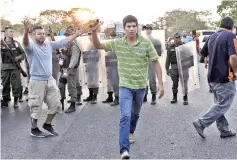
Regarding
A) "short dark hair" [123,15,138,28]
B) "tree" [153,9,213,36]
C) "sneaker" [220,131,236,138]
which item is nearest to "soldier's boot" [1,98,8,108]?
"short dark hair" [123,15,138,28]

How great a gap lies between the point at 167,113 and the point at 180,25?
2580 inches

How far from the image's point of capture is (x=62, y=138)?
19.3 feet

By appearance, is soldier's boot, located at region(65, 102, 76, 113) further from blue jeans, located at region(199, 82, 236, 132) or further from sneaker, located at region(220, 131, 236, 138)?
sneaker, located at region(220, 131, 236, 138)

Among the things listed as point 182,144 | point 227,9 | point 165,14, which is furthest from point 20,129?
point 165,14

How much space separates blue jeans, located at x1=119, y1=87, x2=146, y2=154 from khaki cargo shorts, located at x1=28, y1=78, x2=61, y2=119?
1441 mm

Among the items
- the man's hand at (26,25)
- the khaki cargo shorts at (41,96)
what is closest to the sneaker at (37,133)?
the khaki cargo shorts at (41,96)

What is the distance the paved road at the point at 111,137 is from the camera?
4988 mm

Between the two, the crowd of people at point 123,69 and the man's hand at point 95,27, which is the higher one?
the man's hand at point 95,27

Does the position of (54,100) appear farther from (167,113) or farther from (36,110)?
(167,113)

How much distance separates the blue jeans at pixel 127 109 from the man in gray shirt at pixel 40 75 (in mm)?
1494

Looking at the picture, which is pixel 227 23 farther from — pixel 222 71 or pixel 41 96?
pixel 41 96

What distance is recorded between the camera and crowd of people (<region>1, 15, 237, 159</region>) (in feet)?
15.7

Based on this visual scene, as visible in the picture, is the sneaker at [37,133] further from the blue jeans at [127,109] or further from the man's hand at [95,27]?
the man's hand at [95,27]

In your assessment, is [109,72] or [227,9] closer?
[109,72]
